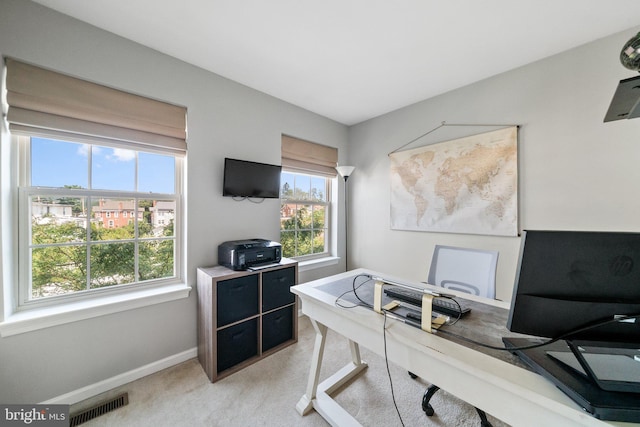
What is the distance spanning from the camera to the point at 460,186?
232cm

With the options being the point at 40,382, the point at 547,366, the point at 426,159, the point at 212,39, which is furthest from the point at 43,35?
the point at 426,159

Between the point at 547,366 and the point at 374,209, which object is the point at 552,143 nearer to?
the point at 374,209

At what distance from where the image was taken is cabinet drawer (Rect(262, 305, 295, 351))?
2.11 metres

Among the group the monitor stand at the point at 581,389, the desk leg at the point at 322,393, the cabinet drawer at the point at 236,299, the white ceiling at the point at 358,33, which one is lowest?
→ the desk leg at the point at 322,393

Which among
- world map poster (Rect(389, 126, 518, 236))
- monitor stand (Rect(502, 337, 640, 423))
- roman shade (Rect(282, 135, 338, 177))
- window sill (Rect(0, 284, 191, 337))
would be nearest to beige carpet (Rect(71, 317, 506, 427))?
window sill (Rect(0, 284, 191, 337))

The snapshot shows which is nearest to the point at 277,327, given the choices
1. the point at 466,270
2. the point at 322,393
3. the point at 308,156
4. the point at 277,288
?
the point at 277,288

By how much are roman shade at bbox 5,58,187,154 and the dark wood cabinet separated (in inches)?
47.6

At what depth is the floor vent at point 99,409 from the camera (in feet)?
4.63

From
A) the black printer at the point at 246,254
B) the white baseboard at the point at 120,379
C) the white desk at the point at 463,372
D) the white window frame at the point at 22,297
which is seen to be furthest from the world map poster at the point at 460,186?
the white window frame at the point at 22,297

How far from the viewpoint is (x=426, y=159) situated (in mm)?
2562

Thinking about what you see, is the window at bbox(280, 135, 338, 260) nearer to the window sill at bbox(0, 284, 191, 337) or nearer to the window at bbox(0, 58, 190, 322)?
the window at bbox(0, 58, 190, 322)

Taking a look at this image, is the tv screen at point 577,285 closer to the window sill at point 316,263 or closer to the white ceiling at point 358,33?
the white ceiling at point 358,33

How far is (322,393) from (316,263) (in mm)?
1525

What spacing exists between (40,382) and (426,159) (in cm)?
358
